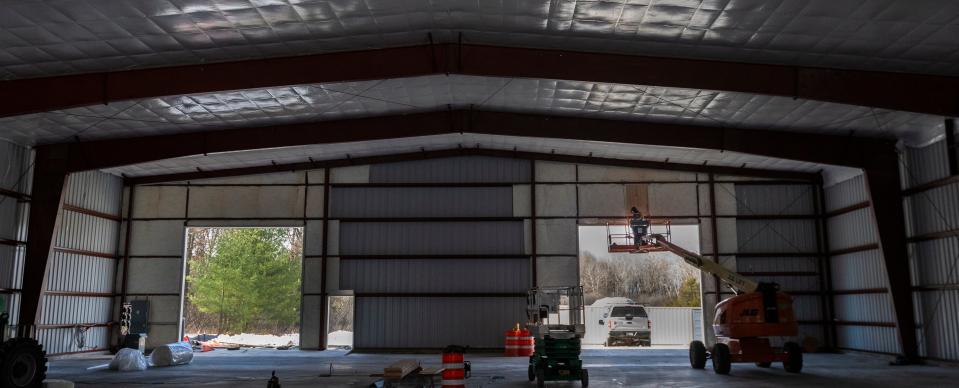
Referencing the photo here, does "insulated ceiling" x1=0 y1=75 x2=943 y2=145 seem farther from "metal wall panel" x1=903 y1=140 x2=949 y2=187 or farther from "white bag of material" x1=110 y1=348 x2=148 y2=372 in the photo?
"white bag of material" x1=110 y1=348 x2=148 y2=372

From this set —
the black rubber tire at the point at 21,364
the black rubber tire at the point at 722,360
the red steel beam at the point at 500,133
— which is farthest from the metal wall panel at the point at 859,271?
the black rubber tire at the point at 21,364

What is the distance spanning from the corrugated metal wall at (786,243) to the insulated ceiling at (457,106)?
6.62 metres

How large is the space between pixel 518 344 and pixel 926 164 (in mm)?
16051

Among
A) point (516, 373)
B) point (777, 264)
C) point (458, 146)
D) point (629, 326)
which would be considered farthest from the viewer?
point (629, 326)

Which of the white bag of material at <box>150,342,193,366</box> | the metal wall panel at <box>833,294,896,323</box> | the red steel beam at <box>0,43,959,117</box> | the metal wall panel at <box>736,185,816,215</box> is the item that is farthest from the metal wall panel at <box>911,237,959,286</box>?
the white bag of material at <box>150,342,193,366</box>

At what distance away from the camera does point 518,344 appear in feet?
96.2

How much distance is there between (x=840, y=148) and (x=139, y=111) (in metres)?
24.1

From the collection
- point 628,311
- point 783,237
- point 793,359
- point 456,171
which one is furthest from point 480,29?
point 628,311

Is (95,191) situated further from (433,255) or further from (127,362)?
(433,255)

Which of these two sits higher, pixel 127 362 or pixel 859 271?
pixel 859 271

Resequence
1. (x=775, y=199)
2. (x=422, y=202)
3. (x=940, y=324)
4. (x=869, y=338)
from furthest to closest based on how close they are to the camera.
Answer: (x=422, y=202)
(x=775, y=199)
(x=869, y=338)
(x=940, y=324)

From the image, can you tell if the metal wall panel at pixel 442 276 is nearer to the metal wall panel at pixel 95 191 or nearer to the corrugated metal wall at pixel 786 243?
the corrugated metal wall at pixel 786 243

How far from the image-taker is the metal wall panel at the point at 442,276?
→ 31.2 m

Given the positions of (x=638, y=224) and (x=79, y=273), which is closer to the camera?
(x=79, y=273)
